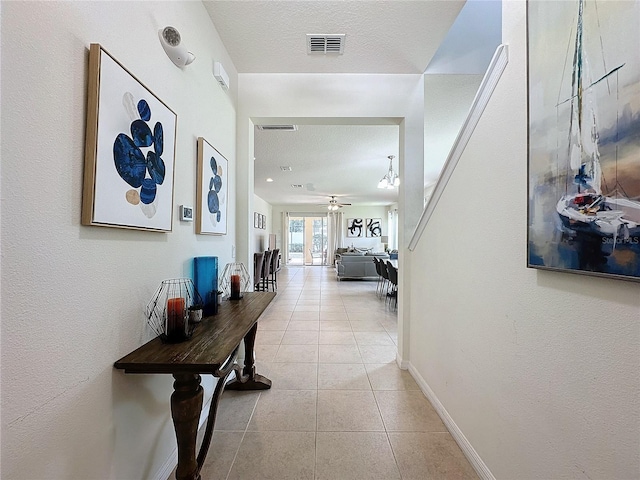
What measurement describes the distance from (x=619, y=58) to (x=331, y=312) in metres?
4.26

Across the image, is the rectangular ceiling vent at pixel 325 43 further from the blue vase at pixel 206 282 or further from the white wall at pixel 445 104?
the blue vase at pixel 206 282

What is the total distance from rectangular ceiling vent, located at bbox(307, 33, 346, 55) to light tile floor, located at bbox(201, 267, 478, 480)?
278cm

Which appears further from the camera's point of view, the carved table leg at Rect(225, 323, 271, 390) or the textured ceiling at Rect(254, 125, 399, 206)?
the textured ceiling at Rect(254, 125, 399, 206)

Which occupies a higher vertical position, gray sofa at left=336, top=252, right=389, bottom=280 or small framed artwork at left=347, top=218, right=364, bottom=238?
small framed artwork at left=347, top=218, right=364, bottom=238

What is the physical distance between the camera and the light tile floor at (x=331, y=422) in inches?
58.3

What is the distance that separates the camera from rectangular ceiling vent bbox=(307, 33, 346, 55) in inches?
80.3

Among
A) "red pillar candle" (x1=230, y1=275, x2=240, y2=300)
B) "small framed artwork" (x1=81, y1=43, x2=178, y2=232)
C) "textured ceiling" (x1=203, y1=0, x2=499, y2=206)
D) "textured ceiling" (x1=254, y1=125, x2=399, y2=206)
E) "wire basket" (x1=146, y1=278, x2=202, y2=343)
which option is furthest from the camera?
"textured ceiling" (x1=254, y1=125, x2=399, y2=206)

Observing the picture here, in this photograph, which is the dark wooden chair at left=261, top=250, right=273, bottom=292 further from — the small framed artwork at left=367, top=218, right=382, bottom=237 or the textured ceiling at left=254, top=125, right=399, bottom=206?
the small framed artwork at left=367, top=218, right=382, bottom=237

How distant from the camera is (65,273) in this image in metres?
0.82

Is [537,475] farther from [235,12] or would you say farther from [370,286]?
[370,286]

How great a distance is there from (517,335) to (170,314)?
1.52m

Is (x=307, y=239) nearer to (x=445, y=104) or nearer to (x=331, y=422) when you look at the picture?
(x=445, y=104)

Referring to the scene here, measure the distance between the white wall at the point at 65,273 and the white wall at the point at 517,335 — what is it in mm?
1619

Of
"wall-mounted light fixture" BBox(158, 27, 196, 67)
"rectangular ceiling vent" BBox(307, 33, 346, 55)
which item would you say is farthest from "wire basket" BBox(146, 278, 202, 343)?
"rectangular ceiling vent" BBox(307, 33, 346, 55)
